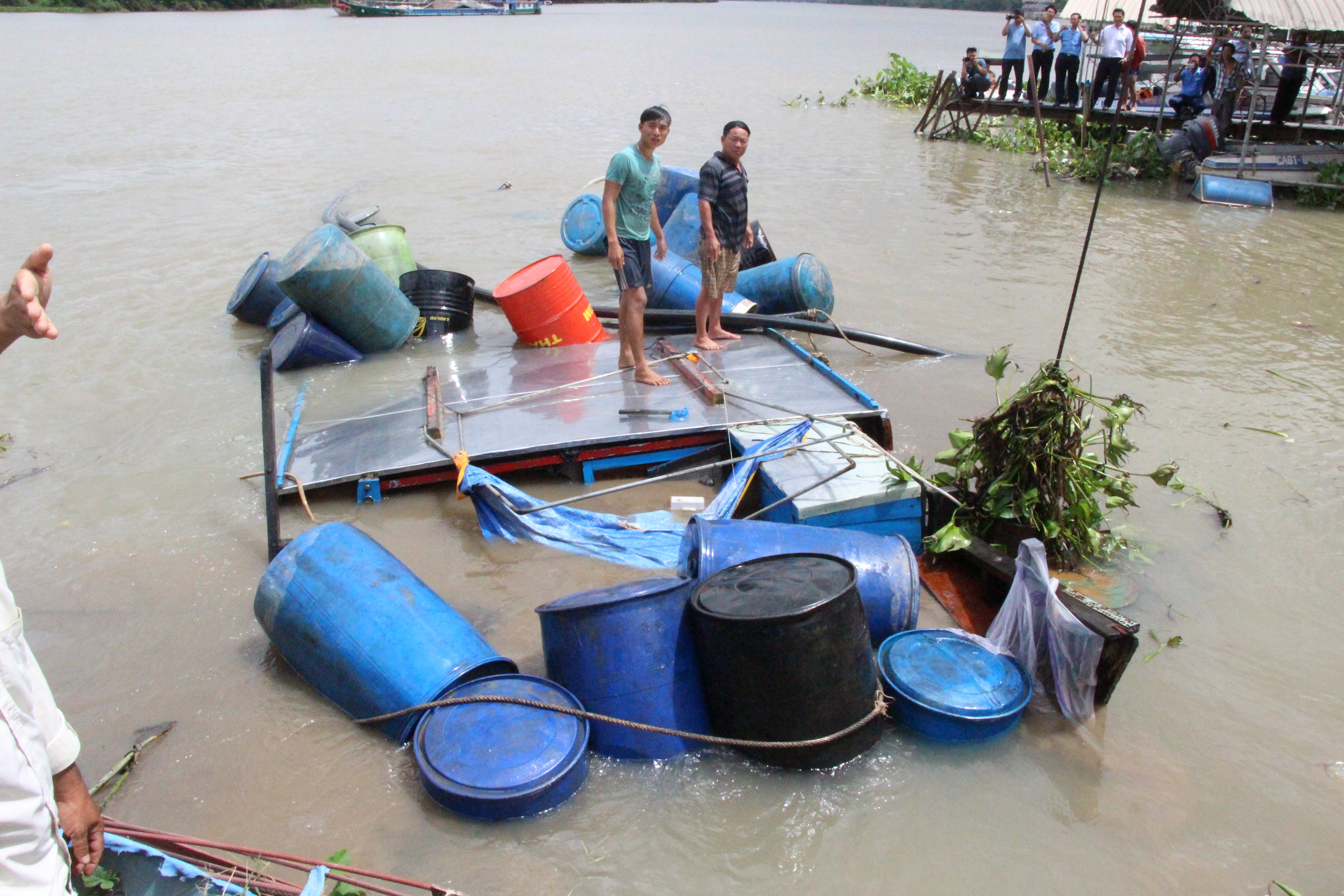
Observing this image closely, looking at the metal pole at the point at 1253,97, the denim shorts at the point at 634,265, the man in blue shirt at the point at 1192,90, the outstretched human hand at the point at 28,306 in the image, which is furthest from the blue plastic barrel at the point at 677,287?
the man in blue shirt at the point at 1192,90

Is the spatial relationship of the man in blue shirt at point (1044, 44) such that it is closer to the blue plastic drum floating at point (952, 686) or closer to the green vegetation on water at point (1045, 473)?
the green vegetation on water at point (1045, 473)

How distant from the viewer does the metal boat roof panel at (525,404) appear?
541cm

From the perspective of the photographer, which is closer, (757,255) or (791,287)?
(791,287)

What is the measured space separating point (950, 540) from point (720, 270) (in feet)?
10.2

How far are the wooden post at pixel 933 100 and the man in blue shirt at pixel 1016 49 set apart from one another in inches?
52.7

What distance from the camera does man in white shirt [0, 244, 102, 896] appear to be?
1681 millimetres

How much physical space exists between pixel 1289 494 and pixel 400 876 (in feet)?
18.1

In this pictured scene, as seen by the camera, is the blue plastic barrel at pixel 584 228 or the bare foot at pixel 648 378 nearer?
the bare foot at pixel 648 378

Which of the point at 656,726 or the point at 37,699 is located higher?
the point at 37,699

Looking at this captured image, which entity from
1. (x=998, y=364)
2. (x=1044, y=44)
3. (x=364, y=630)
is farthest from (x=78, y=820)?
(x=1044, y=44)

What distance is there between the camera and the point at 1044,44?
58.1 feet

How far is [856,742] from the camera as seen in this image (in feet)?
11.0

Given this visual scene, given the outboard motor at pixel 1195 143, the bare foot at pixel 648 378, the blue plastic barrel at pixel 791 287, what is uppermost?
the outboard motor at pixel 1195 143

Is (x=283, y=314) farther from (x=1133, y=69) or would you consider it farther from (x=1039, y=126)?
(x=1133, y=69)
